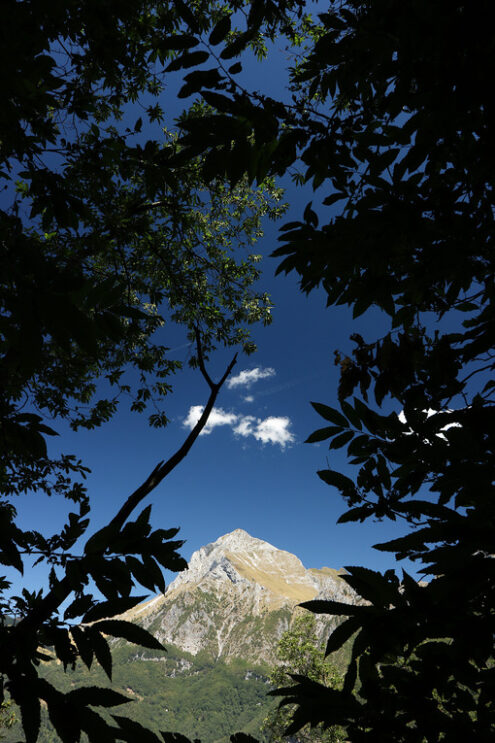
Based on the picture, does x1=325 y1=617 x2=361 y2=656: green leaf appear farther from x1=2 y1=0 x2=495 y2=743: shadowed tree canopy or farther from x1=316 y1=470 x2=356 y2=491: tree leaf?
x1=316 y1=470 x2=356 y2=491: tree leaf

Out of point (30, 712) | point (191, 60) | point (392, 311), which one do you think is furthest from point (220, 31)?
point (30, 712)

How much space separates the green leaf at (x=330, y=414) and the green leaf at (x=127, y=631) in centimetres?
129

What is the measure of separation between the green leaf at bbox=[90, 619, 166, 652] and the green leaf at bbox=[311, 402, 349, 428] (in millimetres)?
1289

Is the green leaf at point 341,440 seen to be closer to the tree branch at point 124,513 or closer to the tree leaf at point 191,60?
the tree branch at point 124,513

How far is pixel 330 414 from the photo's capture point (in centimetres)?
213

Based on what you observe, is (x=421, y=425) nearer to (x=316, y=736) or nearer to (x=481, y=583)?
(x=481, y=583)

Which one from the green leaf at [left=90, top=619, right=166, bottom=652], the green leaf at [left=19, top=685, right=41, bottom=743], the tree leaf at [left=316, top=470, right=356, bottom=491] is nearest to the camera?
the green leaf at [left=19, top=685, right=41, bottom=743]

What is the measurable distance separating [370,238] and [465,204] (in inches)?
29.6

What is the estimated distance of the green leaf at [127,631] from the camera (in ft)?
4.40

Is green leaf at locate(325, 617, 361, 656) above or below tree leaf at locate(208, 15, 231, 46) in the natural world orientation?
below

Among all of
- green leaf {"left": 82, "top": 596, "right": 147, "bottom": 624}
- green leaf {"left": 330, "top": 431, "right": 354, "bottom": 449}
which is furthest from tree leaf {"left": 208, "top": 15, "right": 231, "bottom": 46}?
green leaf {"left": 82, "top": 596, "right": 147, "bottom": 624}

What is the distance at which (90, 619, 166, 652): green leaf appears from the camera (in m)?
1.34

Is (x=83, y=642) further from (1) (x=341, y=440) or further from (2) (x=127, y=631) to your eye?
(1) (x=341, y=440)

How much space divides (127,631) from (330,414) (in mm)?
1357
